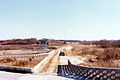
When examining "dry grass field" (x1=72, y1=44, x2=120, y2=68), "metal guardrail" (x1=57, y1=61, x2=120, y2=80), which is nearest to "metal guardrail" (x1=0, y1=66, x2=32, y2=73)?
"metal guardrail" (x1=57, y1=61, x2=120, y2=80)

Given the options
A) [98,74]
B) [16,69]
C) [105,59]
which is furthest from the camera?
[105,59]

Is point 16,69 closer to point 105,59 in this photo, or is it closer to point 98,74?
point 98,74

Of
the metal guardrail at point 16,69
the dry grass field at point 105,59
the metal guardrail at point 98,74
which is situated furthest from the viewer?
the dry grass field at point 105,59

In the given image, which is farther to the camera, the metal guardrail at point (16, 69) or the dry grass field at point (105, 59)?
the dry grass field at point (105, 59)

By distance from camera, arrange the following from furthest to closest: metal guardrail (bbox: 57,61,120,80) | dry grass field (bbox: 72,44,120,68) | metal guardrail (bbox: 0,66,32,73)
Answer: dry grass field (bbox: 72,44,120,68), metal guardrail (bbox: 0,66,32,73), metal guardrail (bbox: 57,61,120,80)

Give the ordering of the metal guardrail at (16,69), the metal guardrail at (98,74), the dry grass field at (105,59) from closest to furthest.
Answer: the metal guardrail at (98,74), the metal guardrail at (16,69), the dry grass field at (105,59)

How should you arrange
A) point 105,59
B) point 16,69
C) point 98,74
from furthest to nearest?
point 105,59 → point 16,69 → point 98,74

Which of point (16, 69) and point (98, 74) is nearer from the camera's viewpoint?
point (98, 74)

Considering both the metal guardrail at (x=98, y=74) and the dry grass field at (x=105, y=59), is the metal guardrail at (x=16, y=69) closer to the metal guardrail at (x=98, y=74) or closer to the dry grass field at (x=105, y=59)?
the metal guardrail at (x=98, y=74)

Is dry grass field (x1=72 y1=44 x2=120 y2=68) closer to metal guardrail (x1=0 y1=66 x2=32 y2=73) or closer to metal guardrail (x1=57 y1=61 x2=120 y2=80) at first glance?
metal guardrail (x1=57 y1=61 x2=120 y2=80)

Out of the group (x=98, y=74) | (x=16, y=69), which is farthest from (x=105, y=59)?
(x=16, y=69)

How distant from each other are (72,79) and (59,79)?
0.83m

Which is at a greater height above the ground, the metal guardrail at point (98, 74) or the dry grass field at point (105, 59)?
the metal guardrail at point (98, 74)

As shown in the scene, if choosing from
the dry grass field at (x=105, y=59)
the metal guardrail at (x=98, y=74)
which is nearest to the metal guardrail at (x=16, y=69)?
the metal guardrail at (x=98, y=74)
